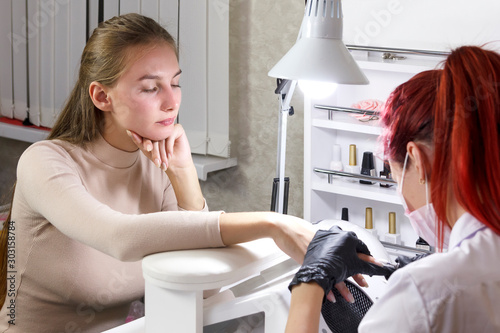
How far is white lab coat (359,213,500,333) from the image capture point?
80 centimetres

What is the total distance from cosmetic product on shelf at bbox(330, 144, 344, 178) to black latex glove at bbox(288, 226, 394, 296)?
88 cm

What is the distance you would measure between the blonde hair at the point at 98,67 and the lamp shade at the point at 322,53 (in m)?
0.38

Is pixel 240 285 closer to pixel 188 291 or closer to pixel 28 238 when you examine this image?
pixel 188 291

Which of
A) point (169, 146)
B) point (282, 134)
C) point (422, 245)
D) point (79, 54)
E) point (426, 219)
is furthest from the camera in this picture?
point (79, 54)

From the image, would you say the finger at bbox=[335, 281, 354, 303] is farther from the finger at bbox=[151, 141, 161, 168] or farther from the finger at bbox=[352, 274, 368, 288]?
the finger at bbox=[151, 141, 161, 168]

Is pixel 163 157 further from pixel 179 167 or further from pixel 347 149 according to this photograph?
pixel 347 149

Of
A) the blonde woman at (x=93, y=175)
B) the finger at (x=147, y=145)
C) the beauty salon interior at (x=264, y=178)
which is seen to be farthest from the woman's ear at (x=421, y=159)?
the finger at (x=147, y=145)

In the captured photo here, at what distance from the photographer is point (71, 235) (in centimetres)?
121

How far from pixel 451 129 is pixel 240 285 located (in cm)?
54

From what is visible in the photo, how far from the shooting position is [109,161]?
148 cm

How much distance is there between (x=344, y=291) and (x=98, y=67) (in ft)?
2.50

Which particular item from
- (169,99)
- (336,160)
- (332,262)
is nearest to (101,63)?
(169,99)

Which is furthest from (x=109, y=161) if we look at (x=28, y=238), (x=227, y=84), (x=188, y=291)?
(x=227, y=84)

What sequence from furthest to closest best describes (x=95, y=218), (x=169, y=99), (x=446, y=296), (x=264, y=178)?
1. (x=264, y=178)
2. (x=169, y=99)
3. (x=95, y=218)
4. (x=446, y=296)
